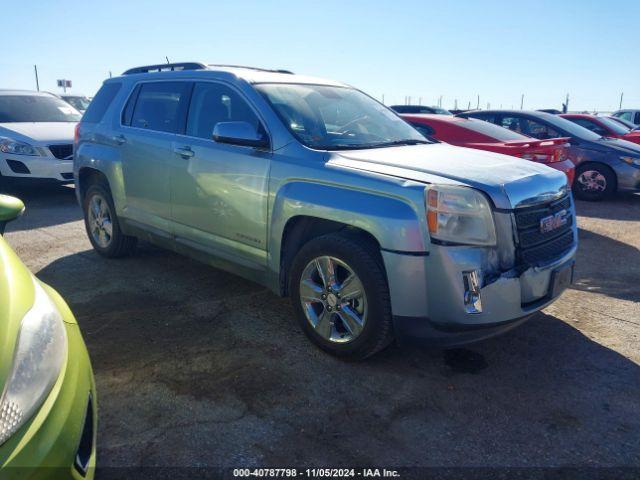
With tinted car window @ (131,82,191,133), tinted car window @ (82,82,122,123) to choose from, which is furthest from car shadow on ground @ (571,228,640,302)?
tinted car window @ (82,82,122,123)

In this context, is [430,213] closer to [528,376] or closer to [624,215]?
[528,376]

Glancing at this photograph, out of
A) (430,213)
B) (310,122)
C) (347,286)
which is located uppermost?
(310,122)

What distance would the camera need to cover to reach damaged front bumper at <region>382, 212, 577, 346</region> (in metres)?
2.79

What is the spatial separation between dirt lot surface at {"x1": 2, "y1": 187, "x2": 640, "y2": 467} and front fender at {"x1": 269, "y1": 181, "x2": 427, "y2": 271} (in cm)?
83

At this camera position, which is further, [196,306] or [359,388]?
[196,306]

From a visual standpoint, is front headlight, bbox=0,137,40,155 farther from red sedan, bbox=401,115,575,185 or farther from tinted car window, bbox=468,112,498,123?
tinted car window, bbox=468,112,498,123

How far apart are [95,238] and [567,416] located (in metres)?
4.67

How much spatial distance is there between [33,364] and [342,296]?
183 centimetres

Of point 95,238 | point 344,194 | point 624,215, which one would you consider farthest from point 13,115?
point 624,215

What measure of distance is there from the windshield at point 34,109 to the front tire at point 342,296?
302 inches

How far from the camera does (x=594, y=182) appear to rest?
9.10 m

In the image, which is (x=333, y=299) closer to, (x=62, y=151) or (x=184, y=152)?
(x=184, y=152)

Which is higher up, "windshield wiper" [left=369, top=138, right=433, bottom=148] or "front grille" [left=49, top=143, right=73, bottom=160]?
"windshield wiper" [left=369, top=138, right=433, bottom=148]

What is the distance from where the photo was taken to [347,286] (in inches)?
125
